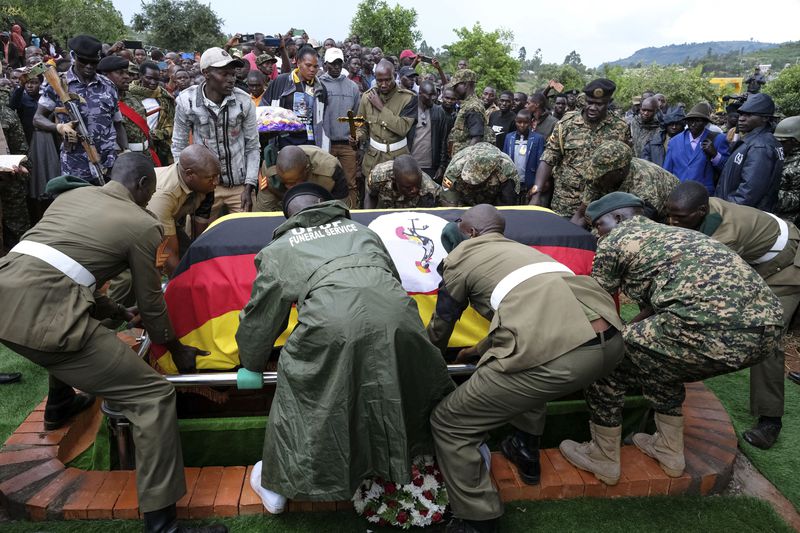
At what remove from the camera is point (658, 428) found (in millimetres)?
2709

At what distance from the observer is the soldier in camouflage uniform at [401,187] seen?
3803mm

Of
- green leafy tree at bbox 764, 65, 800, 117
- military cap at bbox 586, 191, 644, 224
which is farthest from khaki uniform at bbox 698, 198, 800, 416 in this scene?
green leafy tree at bbox 764, 65, 800, 117

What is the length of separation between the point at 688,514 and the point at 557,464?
0.62 metres

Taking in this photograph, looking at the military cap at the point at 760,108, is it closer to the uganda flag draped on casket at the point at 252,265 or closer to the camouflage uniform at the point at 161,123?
the uganda flag draped on casket at the point at 252,265

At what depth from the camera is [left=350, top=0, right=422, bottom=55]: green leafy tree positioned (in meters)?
22.9

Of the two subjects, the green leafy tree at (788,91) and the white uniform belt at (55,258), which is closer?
the white uniform belt at (55,258)

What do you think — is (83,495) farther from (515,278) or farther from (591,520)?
(591,520)

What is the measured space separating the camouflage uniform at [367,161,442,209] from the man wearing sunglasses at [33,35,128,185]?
259 centimetres

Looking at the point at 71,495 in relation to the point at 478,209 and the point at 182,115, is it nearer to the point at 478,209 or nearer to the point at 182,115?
the point at 478,209

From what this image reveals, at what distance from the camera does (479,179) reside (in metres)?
4.15

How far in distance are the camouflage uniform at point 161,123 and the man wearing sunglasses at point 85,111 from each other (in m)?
1.72

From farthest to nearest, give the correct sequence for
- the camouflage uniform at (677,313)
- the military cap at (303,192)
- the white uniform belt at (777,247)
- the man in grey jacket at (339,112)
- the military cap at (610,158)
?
the man in grey jacket at (339,112), the military cap at (610,158), the white uniform belt at (777,247), the military cap at (303,192), the camouflage uniform at (677,313)

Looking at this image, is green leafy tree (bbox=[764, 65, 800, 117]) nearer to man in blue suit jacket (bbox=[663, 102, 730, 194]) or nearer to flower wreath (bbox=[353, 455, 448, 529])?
man in blue suit jacket (bbox=[663, 102, 730, 194])

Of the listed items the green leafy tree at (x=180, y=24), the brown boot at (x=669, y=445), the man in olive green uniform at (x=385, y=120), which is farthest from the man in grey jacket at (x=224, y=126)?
the green leafy tree at (x=180, y=24)
